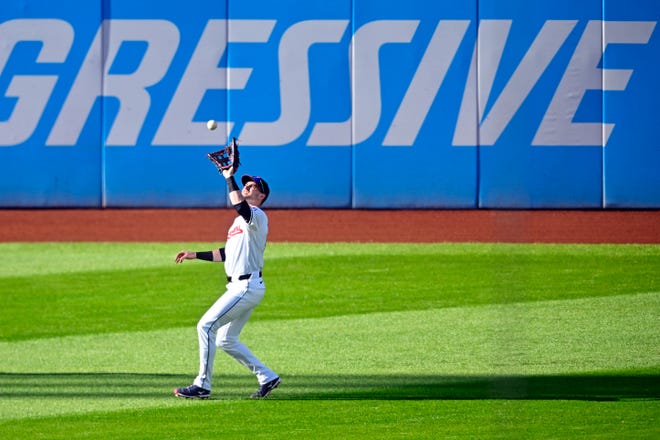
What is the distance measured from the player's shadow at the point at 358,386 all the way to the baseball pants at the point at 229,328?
36 cm

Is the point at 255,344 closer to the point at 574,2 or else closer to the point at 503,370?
the point at 503,370

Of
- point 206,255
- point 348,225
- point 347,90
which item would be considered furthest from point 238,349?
point 347,90

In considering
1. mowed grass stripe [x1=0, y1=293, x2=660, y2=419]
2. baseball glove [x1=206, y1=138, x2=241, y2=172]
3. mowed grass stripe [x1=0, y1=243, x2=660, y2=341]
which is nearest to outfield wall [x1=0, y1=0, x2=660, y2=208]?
mowed grass stripe [x1=0, y1=243, x2=660, y2=341]

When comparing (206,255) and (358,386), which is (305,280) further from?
(206,255)

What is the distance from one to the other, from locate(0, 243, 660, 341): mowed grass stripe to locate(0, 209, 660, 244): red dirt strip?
0.48 meters

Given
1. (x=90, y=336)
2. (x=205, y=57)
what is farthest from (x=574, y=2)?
(x=90, y=336)

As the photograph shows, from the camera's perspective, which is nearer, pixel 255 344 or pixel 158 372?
pixel 158 372

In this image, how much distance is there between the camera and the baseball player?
9.44 meters

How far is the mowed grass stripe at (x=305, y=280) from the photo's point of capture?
13.9 metres

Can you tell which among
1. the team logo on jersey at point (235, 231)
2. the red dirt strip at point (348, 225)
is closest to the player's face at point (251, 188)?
the team logo on jersey at point (235, 231)

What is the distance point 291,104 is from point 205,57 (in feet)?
5.23

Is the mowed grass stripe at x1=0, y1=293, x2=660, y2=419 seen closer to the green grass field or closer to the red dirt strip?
the green grass field

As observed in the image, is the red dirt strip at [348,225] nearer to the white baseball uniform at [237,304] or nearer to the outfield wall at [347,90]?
the outfield wall at [347,90]

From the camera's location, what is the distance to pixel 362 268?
54.6 ft
